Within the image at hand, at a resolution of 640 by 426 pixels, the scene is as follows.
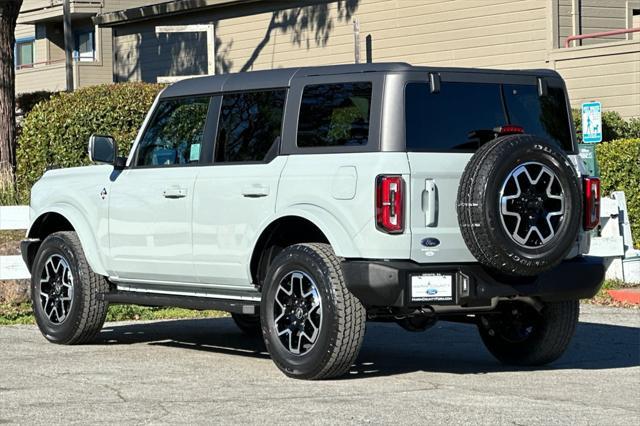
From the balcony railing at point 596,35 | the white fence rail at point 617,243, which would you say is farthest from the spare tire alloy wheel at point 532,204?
the balcony railing at point 596,35

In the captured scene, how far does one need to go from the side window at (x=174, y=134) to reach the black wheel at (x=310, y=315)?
1.42 meters

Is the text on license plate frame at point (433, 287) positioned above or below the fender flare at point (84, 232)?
below

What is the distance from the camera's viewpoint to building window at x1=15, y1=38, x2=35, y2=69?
5081 centimetres

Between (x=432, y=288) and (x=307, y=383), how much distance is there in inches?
40.3

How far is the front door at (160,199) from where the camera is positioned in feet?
34.2

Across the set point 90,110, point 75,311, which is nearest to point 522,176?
point 75,311

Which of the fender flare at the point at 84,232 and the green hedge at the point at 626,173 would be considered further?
the green hedge at the point at 626,173

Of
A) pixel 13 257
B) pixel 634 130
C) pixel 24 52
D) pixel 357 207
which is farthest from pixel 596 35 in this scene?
pixel 24 52

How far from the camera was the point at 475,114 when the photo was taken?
30.9 ft

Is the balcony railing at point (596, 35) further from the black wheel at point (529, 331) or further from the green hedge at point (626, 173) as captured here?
the black wheel at point (529, 331)

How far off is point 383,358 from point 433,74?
2467 mm

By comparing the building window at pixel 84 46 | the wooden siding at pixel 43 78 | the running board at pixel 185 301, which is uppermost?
the building window at pixel 84 46

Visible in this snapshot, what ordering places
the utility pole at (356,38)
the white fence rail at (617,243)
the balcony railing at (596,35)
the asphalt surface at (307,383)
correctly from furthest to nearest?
the utility pole at (356,38) < the balcony railing at (596,35) < the white fence rail at (617,243) < the asphalt surface at (307,383)

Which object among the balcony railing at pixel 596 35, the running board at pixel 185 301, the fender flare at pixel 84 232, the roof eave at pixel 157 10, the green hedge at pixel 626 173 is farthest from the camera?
the roof eave at pixel 157 10
